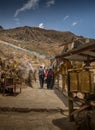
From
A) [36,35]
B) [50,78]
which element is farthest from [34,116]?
[36,35]

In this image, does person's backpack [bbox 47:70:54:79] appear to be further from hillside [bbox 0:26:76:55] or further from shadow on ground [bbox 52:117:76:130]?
hillside [bbox 0:26:76:55]

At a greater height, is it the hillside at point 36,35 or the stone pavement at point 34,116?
the hillside at point 36,35

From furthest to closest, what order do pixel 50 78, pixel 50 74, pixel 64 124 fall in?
pixel 50 74
pixel 50 78
pixel 64 124

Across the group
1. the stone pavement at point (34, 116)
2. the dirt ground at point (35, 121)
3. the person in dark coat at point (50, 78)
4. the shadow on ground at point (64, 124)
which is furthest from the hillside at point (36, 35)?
the shadow on ground at point (64, 124)

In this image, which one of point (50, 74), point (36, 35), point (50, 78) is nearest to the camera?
point (50, 78)

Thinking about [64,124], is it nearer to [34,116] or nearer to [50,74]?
[34,116]

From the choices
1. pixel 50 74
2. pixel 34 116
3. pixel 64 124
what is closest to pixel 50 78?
Result: pixel 50 74

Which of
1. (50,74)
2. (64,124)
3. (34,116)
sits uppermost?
(50,74)

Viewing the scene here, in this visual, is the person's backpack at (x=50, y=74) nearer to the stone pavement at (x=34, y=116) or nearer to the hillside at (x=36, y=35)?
the stone pavement at (x=34, y=116)

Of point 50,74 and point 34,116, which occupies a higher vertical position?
point 50,74

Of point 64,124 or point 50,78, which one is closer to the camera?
point 64,124

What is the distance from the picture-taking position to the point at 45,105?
11.6 meters

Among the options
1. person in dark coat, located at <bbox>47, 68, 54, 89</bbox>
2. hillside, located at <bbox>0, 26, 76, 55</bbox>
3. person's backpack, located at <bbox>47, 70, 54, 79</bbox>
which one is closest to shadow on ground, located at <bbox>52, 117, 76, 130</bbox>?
person in dark coat, located at <bbox>47, 68, 54, 89</bbox>

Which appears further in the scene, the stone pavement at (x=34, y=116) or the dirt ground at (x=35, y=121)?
the stone pavement at (x=34, y=116)
